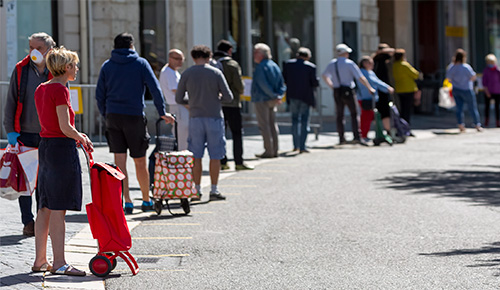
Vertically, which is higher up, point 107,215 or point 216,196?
point 107,215

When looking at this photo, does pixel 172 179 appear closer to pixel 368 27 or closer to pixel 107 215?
pixel 107 215

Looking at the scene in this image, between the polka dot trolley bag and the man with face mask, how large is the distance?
6.08 feet

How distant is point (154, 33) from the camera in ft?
74.8

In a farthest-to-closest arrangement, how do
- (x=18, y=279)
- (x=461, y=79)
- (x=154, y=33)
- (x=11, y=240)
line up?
(x=461, y=79), (x=154, y=33), (x=11, y=240), (x=18, y=279)

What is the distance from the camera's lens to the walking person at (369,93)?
19.7m

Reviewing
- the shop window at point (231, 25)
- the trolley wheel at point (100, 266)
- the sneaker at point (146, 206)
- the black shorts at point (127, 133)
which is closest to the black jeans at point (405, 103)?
the shop window at point (231, 25)

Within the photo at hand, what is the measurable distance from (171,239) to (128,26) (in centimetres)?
1326

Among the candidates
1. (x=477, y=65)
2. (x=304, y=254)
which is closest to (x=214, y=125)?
(x=304, y=254)

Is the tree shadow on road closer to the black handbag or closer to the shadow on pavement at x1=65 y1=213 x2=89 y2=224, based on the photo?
the shadow on pavement at x1=65 y1=213 x2=89 y2=224

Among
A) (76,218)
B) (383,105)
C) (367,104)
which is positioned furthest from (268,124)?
(76,218)

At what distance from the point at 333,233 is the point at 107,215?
243 centimetres

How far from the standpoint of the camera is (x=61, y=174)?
7.47m

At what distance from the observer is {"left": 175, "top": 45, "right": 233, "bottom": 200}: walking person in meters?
11.8

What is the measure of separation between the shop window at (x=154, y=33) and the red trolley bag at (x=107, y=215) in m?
15.1
